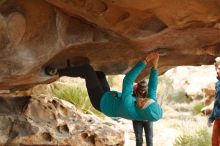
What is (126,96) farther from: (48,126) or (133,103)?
(48,126)

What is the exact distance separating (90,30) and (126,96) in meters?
1.01

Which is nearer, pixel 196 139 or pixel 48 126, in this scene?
pixel 48 126

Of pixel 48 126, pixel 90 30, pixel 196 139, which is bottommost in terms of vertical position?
pixel 196 139

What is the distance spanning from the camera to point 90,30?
5859 millimetres

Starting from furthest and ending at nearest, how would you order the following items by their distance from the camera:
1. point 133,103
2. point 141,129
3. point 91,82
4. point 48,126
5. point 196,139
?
point 196,139 < point 141,129 < point 48,126 < point 91,82 < point 133,103

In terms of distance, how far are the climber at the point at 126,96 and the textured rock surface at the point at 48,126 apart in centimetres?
80

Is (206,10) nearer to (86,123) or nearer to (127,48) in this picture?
(127,48)

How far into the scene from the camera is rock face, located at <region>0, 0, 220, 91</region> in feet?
16.9

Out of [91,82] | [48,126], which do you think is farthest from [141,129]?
[48,126]

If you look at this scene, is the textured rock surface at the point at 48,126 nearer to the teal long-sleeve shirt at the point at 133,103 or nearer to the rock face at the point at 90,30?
the rock face at the point at 90,30

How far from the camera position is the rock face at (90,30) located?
5137 millimetres

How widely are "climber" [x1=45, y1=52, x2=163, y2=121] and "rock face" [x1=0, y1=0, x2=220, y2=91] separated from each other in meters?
0.28

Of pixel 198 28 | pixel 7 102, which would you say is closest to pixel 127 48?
pixel 198 28

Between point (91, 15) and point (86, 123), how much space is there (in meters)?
2.27
